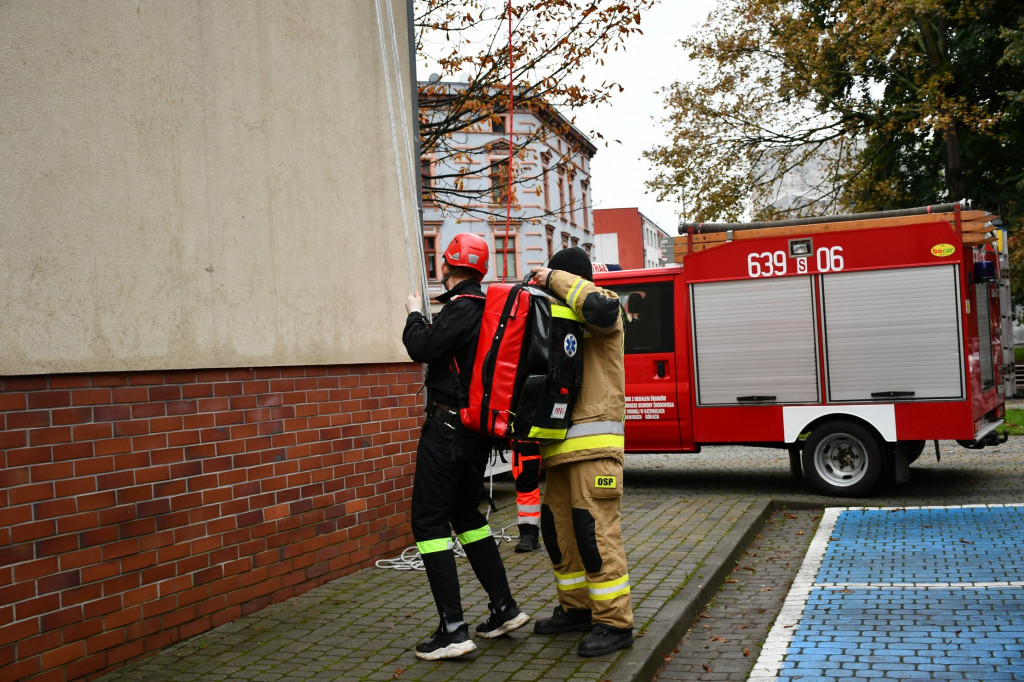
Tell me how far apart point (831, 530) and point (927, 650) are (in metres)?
3.58

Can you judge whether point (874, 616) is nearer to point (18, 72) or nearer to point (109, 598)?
point (109, 598)

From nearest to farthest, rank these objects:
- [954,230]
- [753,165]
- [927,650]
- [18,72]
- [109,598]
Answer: [18,72]
[109,598]
[927,650]
[954,230]
[753,165]

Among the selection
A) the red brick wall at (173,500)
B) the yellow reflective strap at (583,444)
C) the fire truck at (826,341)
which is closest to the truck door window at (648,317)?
the fire truck at (826,341)

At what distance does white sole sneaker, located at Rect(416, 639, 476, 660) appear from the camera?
4605 millimetres

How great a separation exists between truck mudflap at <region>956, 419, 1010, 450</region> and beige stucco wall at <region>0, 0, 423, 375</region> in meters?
6.22

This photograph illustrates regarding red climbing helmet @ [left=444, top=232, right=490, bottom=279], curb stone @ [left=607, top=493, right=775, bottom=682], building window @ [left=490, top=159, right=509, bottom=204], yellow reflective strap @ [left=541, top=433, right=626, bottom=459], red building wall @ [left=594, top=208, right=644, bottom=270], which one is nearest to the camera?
curb stone @ [left=607, top=493, right=775, bottom=682]

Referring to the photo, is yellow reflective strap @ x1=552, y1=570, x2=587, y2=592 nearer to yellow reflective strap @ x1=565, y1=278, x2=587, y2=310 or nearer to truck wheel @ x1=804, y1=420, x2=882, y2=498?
yellow reflective strap @ x1=565, y1=278, x2=587, y2=310

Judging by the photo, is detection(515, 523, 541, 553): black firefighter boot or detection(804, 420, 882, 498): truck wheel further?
detection(804, 420, 882, 498): truck wheel

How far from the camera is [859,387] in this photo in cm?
1019

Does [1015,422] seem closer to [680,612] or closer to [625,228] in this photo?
[680,612]

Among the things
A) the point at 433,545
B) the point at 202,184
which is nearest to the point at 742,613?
the point at 433,545

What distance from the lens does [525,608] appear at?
5551 mm

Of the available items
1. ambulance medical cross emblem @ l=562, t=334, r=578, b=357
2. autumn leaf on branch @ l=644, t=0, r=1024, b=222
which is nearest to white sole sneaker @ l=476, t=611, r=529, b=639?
ambulance medical cross emblem @ l=562, t=334, r=578, b=357

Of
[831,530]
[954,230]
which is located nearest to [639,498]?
[831,530]
